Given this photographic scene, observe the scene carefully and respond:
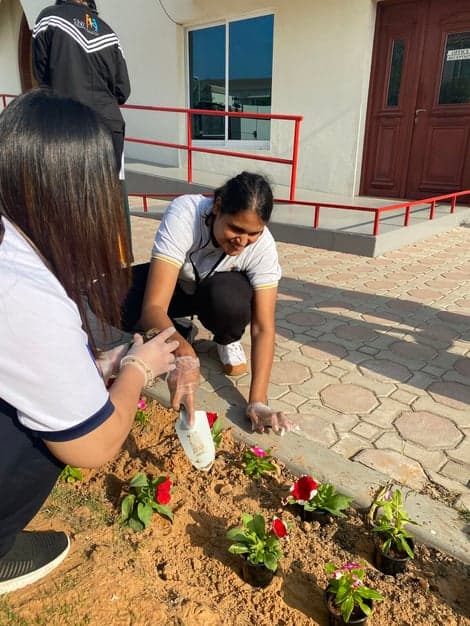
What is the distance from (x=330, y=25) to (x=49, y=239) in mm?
7167

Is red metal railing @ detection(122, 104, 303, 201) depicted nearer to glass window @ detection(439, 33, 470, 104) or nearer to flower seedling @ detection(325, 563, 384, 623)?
glass window @ detection(439, 33, 470, 104)

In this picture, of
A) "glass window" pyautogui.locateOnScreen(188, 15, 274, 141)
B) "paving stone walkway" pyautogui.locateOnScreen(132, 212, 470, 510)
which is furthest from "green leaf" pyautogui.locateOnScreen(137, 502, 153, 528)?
"glass window" pyautogui.locateOnScreen(188, 15, 274, 141)

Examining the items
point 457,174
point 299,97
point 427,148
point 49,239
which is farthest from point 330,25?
point 49,239

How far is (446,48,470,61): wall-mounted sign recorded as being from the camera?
645cm

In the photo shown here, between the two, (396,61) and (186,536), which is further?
(396,61)

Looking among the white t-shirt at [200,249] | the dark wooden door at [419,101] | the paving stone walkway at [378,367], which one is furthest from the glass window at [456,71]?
the white t-shirt at [200,249]

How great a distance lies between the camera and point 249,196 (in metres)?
1.99

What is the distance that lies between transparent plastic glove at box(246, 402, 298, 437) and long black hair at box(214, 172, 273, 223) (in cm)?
80

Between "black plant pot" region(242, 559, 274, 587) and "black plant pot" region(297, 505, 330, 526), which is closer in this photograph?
"black plant pot" region(242, 559, 274, 587)

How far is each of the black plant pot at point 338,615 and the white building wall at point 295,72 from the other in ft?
22.2

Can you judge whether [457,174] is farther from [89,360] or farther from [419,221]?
[89,360]

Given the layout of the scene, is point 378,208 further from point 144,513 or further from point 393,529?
point 144,513

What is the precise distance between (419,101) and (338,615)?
23.3ft

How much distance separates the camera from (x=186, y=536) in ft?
5.36
